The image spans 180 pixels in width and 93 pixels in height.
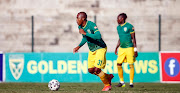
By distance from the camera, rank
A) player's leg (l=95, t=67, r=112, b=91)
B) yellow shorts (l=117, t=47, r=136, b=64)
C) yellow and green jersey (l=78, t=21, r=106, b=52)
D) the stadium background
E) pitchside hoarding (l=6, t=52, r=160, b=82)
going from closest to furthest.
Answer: yellow and green jersey (l=78, t=21, r=106, b=52)
player's leg (l=95, t=67, r=112, b=91)
yellow shorts (l=117, t=47, r=136, b=64)
pitchside hoarding (l=6, t=52, r=160, b=82)
the stadium background

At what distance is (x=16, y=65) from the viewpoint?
14781 millimetres

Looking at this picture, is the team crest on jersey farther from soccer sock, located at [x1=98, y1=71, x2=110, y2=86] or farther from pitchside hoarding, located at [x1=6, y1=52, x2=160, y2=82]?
soccer sock, located at [x1=98, y1=71, x2=110, y2=86]

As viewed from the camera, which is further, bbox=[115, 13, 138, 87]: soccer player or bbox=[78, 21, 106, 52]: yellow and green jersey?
bbox=[115, 13, 138, 87]: soccer player

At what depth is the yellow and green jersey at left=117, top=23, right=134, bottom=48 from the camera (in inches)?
449

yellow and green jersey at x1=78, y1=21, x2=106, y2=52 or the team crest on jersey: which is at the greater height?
yellow and green jersey at x1=78, y1=21, x2=106, y2=52

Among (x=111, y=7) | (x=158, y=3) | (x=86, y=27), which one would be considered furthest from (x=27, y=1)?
(x=86, y=27)

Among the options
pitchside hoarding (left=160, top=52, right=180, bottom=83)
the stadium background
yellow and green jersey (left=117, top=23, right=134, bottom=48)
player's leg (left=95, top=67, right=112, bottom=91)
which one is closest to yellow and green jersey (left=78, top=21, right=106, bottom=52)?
player's leg (left=95, top=67, right=112, bottom=91)

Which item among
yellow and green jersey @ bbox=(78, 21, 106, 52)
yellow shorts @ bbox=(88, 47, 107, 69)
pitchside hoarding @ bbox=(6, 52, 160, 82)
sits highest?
yellow and green jersey @ bbox=(78, 21, 106, 52)

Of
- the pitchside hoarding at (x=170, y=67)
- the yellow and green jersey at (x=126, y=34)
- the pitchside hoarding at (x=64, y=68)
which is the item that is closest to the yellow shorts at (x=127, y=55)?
the yellow and green jersey at (x=126, y=34)

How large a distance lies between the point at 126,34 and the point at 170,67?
3670 mm

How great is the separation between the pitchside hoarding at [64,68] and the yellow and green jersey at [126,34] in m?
3.23

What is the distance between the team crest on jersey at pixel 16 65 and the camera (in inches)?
579

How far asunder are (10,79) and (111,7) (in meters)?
8.13

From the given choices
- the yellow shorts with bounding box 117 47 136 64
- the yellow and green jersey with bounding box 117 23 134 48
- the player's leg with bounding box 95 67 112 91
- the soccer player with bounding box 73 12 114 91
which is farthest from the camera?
the yellow shorts with bounding box 117 47 136 64
